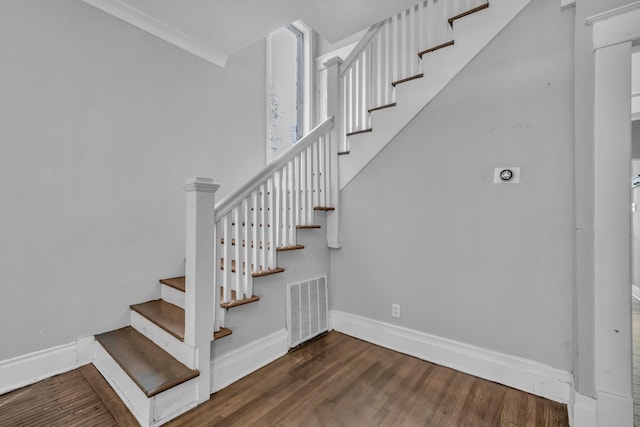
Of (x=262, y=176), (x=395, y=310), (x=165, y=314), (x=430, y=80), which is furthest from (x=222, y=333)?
(x=430, y=80)

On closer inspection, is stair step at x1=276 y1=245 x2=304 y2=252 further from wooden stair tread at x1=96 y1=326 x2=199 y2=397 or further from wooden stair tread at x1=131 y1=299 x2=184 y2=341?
wooden stair tread at x1=96 y1=326 x2=199 y2=397

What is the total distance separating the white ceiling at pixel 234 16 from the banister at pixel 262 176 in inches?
35.2

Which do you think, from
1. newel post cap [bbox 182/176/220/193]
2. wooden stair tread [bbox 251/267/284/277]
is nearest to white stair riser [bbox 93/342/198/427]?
wooden stair tread [bbox 251/267/284/277]

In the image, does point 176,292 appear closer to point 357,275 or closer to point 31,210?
point 31,210

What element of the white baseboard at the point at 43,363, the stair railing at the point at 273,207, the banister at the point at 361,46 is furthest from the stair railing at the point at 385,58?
the white baseboard at the point at 43,363

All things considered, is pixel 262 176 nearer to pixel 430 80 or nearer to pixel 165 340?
pixel 165 340

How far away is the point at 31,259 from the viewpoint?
76.8 inches

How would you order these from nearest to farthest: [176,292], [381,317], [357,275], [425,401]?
[425,401]
[176,292]
[381,317]
[357,275]

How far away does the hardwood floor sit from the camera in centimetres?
160

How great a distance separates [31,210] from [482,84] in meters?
3.19

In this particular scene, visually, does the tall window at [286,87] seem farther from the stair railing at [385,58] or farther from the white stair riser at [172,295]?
the white stair riser at [172,295]

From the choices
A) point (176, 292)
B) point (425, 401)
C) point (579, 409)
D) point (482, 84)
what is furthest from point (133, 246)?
point (579, 409)

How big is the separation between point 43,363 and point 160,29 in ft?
8.88

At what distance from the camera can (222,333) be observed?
Result: 1876 millimetres
